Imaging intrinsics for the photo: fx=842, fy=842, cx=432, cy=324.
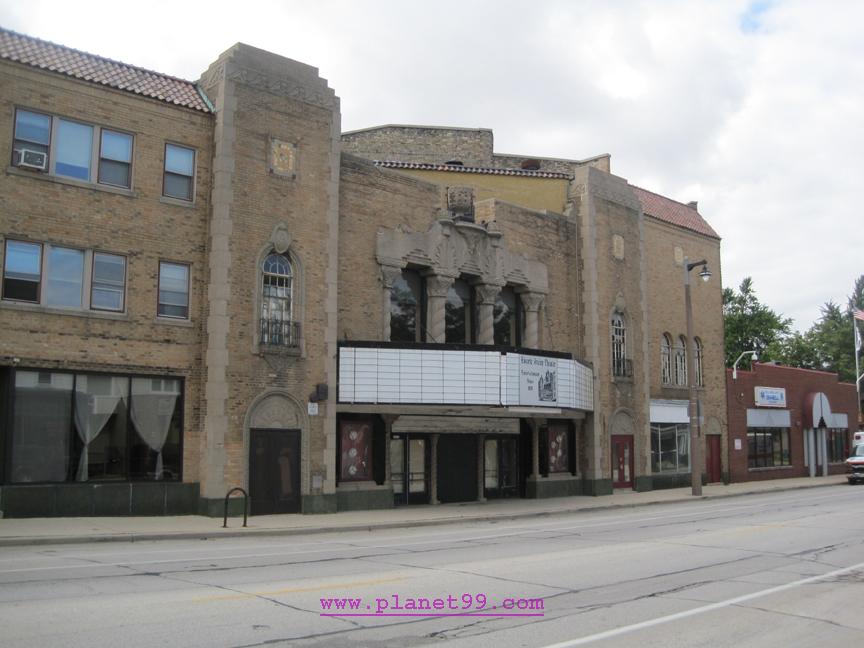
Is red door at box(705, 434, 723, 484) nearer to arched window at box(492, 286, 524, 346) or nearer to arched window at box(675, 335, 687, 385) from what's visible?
arched window at box(675, 335, 687, 385)

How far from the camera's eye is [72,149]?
20.1 m

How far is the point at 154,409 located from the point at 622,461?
62.2 ft

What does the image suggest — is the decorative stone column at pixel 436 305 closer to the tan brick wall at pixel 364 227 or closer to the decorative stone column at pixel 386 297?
the decorative stone column at pixel 386 297

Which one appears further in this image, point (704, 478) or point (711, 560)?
point (704, 478)

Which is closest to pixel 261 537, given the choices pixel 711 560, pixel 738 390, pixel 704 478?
pixel 711 560

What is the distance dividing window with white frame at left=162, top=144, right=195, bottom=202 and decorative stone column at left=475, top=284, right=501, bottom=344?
10.3 meters

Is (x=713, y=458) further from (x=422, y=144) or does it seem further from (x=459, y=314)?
(x=422, y=144)

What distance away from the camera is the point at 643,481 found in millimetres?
33594

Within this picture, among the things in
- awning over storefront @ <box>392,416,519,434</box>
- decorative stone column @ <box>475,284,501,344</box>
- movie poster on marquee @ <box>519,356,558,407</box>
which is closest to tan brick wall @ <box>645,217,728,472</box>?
movie poster on marquee @ <box>519,356,558,407</box>

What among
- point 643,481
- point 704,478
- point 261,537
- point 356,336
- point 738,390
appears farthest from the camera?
point 738,390

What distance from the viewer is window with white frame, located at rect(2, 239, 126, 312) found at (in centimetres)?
1914

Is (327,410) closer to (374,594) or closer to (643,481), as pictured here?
(374,594)

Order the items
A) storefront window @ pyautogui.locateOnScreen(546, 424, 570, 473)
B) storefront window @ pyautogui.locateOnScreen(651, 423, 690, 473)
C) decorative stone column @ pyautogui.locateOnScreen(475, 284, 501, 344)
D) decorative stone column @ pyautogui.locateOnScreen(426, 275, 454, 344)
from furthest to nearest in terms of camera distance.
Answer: storefront window @ pyautogui.locateOnScreen(651, 423, 690, 473), storefront window @ pyautogui.locateOnScreen(546, 424, 570, 473), decorative stone column @ pyautogui.locateOnScreen(475, 284, 501, 344), decorative stone column @ pyautogui.locateOnScreen(426, 275, 454, 344)

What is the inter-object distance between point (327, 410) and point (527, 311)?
31.8 ft
